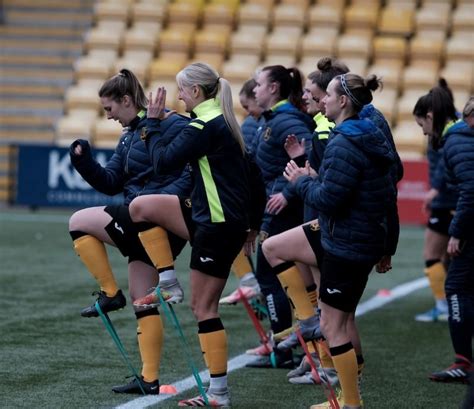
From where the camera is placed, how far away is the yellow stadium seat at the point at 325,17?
22.4m

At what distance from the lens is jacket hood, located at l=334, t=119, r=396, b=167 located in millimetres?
5984

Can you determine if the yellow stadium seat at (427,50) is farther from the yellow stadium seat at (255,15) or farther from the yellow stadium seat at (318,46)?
the yellow stadium seat at (255,15)

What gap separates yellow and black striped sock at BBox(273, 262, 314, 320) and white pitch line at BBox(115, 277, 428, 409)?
740mm

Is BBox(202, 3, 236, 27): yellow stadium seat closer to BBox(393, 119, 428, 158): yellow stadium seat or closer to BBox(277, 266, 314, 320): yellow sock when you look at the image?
BBox(393, 119, 428, 158): yellow stadium seat

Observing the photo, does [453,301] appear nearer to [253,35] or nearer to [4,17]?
[253,35]

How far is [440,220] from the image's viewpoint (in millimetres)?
10430

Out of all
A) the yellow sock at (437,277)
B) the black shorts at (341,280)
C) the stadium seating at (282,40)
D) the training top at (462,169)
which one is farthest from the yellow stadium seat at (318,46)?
the black shorts at (341,280)

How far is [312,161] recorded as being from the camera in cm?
705

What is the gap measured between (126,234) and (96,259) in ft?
0.72

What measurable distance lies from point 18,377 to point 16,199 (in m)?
13.2

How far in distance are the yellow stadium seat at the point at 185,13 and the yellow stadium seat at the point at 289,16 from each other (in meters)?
1.44

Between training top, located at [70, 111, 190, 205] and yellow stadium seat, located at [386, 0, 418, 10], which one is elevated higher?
yellow stadium seat, located at [386, 0, 418, 10]

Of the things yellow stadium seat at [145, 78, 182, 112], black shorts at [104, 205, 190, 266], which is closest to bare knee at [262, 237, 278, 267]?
black shorts at [104, 205, 190, 266]

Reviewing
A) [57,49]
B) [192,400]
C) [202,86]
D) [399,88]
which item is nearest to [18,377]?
[192,400]
